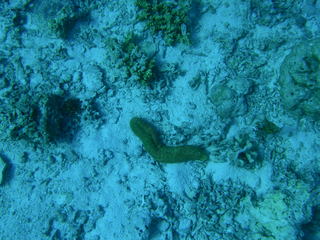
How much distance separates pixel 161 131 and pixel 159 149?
45 centimetres

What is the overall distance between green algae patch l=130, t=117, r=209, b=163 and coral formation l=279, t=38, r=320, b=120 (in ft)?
7.72

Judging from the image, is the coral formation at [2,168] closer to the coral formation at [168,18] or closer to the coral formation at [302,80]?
the coral formation at [168,18]

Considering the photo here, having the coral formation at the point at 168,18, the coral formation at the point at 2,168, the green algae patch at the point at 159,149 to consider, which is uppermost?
the coral formation at the point at 168,18

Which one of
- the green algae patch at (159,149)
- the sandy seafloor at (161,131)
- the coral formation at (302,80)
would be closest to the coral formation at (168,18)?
the sandy seafloor at (161,131)

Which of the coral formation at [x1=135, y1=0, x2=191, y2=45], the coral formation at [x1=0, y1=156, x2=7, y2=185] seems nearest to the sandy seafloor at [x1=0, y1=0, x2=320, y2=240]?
the coral formation at [x1=0, y1=156, x2=7, y2=185]

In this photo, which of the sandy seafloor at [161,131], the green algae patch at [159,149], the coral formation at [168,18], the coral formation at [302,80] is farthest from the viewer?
the coral formation at [168,18]

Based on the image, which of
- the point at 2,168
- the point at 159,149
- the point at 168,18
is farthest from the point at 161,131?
the point at 2,168

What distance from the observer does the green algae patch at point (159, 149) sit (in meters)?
5.69

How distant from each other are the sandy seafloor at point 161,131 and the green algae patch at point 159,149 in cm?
23

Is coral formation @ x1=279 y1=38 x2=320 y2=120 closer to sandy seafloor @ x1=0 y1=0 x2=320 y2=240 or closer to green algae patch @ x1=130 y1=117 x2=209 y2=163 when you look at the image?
sandy seafloor @ x1=0 y1=0 x2=320 y2=240

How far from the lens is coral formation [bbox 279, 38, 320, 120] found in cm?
525

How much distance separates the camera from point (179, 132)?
5.84 m

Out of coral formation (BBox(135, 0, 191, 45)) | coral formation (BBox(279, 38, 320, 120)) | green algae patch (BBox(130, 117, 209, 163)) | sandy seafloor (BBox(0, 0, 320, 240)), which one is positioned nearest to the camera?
coral formation (BBox(279, 38, 320, 120))

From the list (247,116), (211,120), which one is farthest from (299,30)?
(211,120)
